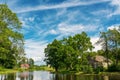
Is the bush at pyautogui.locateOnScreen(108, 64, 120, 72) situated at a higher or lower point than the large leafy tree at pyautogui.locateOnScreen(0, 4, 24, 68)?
lower

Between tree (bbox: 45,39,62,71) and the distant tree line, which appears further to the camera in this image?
tree (bbox: 45,39,62,71)

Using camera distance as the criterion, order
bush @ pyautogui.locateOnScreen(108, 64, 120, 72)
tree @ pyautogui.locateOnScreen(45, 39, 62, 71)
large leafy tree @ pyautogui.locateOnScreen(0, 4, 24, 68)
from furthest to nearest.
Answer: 1. tree @ pyautogui.locateOnScreen(45, 39, 62, 71)
2. bush @ pyautogui.locateOnScreen(108, 64, 120, 72)
3. large leafy tree @ pyautogui.locateOnScreen(0, 4, 24, 68)

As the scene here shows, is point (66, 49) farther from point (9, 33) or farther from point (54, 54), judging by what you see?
point (9, 33)

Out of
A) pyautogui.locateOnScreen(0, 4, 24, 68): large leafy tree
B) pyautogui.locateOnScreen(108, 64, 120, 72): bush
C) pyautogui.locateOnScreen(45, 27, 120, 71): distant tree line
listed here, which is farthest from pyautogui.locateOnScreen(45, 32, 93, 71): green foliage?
pyautogui.locateOnScreen(0, 4, 24, 68): large leafy tree

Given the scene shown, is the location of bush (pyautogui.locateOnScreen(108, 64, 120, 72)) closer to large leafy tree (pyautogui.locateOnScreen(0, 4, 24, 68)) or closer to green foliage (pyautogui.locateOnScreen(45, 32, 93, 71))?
green foliage (pyautogui.locateOnScreen(45, 32, 93, 71))

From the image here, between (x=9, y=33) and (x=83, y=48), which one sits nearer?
(x=9, y=33)

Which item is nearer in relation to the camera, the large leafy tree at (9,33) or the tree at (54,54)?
the large leafy tree at (9,33)

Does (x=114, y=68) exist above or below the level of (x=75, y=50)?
below

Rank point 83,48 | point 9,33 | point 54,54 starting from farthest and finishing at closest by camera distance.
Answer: point 54,54, point 83,48, point 9,33

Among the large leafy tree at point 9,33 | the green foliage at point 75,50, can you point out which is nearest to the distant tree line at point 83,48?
the green foliage at point 75,50

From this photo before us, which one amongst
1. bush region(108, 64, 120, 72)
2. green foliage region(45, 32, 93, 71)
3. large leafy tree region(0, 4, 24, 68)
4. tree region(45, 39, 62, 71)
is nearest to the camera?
large leafy tree region(0, 4, 24, 68)

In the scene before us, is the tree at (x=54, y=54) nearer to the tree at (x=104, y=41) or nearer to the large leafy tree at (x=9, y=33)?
the tree at (x=104, y=41)

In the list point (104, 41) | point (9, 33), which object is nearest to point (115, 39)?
point (104, 41)

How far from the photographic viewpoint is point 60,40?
119 metres
